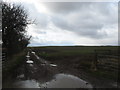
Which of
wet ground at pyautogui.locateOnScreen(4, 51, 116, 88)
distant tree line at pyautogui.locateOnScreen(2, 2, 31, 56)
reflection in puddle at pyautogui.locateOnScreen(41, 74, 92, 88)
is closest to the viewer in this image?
reflection in puddle at pyautogui.locateOnScreen(41, 74, 92, 88)

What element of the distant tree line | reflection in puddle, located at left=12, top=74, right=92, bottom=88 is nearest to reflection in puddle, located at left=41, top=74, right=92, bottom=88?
reflection in puddle, located at left=12, top=74, right=92, bottom=88

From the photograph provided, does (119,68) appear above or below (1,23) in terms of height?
below

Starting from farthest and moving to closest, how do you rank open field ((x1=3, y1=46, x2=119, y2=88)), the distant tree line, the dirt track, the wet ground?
the distant tree line
open field ((x1=3, y1=46, x2=119, y2=88))
the dirt track
the wet ground

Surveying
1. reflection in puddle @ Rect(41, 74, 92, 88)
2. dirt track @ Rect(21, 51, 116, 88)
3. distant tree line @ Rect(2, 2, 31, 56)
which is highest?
distant tree line @ Rect(2, 2, 31, 56)

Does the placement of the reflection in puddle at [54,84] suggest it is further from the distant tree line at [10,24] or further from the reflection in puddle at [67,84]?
the distant tree line at [10,24]

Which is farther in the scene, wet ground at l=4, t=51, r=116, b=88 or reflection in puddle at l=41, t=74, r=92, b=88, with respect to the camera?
wet ground at l=4, t=51, r=116, b=88

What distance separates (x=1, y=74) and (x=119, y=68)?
7.77 metres

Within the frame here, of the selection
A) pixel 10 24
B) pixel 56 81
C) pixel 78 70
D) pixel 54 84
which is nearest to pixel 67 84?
pixel 54 84

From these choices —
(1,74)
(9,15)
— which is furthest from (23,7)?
(1,74)

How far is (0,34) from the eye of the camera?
18172 mm

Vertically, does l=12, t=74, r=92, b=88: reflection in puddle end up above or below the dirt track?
above

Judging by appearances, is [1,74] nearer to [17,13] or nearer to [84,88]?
[84,88]

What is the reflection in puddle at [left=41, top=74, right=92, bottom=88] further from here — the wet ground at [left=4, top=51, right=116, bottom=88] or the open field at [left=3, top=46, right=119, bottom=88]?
the open field at [left=3, top=46, right=119, bottom=88]

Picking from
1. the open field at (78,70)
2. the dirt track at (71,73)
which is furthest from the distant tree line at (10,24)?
the dirt track at (71,73)
